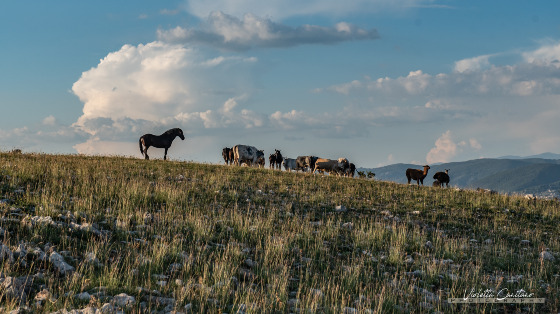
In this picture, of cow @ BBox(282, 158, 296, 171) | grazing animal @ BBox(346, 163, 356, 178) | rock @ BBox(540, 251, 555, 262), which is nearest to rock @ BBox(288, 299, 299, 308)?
rock @ BBox(540, 251, 555, 262)

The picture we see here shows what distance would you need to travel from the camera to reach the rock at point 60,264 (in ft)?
24.6

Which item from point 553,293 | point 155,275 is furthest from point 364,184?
point 155,275

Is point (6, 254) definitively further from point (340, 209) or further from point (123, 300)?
point (340, 209)

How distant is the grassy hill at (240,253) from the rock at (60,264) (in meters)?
0.02

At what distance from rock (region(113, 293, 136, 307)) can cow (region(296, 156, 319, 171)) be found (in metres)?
37.9

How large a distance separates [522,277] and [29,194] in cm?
1363

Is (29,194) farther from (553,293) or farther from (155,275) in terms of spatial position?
(553,293)

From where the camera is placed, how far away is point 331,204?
18094 millimetres

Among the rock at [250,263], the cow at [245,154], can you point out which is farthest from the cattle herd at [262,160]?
the rock at [250,263]

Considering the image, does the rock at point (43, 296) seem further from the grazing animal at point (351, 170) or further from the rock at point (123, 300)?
the grazing animal at point (351, 170)

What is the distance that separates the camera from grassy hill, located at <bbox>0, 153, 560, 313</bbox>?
7027 mm

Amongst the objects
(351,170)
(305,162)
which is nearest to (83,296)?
(351,170)

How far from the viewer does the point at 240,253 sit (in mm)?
9508

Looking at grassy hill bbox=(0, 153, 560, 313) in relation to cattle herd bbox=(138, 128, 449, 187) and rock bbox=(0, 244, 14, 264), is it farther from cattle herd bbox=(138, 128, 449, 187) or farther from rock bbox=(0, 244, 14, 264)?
cattle herd bbox=(138, 128, 449, 187)
